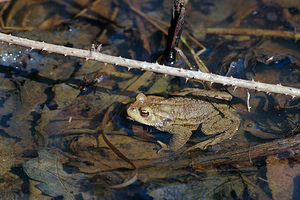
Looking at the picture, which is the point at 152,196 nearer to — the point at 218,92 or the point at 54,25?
the point at 218,92

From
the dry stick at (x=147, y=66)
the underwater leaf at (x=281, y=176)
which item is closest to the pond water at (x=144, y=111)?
the underwater leaf at (x=281, y=176)

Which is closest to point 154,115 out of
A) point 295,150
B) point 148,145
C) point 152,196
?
point 148,145

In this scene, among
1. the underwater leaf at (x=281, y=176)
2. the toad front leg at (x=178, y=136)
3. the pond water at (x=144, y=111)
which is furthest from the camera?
the toad front leg at (x=178, y=136)

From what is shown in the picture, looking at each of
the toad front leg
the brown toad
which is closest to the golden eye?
the brown toad

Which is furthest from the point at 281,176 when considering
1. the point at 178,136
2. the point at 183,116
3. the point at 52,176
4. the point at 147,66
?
the point at 52,176

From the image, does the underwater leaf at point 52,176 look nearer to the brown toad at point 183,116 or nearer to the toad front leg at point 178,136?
the brown toad at point 183,116

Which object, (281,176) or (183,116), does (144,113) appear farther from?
(281,176)

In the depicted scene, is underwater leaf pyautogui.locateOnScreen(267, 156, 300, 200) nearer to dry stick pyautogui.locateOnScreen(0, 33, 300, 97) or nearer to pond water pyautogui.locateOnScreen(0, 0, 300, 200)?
pond water pyautogui.locateOnScreen(0, 0, 300, 200)
